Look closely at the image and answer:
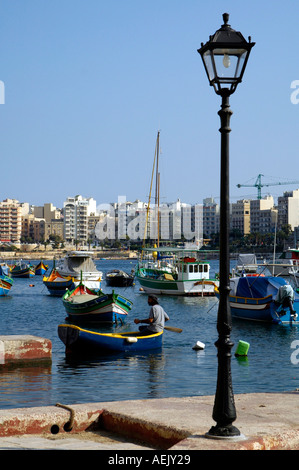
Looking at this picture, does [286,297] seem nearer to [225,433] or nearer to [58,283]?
[225,433]

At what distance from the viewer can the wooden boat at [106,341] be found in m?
21.4

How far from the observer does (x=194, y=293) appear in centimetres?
5478

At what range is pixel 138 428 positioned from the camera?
8.79m

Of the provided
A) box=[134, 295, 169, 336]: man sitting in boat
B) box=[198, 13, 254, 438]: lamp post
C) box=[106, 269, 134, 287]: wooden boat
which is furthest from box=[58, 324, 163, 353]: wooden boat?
box=[106, 269, 134, 287]: wooden boat

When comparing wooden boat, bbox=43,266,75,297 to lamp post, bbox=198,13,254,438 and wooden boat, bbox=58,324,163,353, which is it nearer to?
wooden boat, bbox=58,324,163,353

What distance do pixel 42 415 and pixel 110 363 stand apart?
11795mm

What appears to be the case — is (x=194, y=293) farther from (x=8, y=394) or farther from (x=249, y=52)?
(x=249, y=52)

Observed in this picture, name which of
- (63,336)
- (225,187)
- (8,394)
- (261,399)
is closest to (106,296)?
(63,336)

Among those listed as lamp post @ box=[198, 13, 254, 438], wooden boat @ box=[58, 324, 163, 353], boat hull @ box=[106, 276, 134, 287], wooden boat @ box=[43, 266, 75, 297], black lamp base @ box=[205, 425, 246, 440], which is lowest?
boat hull @ box=[106, 276, 134, 287]

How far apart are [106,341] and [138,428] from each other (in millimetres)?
12766

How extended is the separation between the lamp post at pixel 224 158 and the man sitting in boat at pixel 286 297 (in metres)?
24.1

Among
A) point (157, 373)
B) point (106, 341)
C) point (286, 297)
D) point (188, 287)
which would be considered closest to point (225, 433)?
point (157, 373)

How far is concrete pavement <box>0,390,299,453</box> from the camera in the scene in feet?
26.1

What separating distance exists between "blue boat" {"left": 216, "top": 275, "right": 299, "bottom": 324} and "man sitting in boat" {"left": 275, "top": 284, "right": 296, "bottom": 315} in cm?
15
